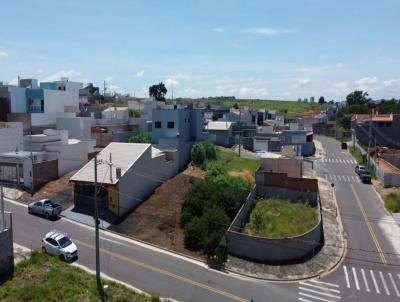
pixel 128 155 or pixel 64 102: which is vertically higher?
pixel 64 102

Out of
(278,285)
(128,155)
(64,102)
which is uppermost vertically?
(64,102)

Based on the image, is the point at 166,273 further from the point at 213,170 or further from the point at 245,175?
the point at 245,175

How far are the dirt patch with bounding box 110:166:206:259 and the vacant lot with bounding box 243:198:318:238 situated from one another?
6.30 metres

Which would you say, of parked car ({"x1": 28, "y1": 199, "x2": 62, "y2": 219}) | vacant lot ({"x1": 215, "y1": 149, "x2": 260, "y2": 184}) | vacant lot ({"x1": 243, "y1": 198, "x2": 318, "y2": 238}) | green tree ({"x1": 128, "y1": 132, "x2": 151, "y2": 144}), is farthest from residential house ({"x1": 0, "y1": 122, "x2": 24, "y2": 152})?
vacant lot ({"x1": 243, "y1": 198, "x2": 318, "y2": 238})

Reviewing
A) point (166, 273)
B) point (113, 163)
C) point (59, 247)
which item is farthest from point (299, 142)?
point (59, 247)

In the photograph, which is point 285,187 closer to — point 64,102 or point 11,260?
point 11,260

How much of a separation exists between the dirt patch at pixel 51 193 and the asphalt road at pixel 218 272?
68.2 inches

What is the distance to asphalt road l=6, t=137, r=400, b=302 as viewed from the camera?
81.0 feet

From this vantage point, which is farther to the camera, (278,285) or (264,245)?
(264,245)

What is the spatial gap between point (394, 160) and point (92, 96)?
75.4 m

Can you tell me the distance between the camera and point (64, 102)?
63.3 metres

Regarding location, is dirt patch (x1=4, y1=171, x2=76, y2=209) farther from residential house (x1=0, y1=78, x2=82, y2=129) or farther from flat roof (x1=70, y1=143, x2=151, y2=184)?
residential house (x1=0, y1=78, x2=82, y2=129)

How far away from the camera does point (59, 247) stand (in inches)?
1048

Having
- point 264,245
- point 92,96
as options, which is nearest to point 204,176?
point 264,245
